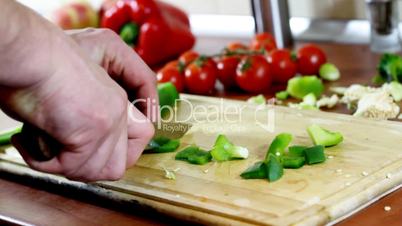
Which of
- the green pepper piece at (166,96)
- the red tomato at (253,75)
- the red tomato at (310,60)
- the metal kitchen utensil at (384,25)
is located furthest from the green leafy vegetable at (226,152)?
the metal kitchen utensil at (384,25)

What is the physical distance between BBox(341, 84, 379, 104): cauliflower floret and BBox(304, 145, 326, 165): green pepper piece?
0.32 metres

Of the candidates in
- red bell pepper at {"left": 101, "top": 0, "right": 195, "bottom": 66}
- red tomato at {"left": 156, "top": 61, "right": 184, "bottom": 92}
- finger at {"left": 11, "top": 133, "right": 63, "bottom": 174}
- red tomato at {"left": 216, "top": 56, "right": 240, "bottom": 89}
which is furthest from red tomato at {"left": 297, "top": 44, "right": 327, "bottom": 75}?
finger at {"left": 11, "top": 133, "right": 63, "bottom": 174}

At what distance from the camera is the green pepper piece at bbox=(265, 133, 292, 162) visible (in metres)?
1.15

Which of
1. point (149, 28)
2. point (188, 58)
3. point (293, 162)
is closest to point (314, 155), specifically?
point (293, 162)

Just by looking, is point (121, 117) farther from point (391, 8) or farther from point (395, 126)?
point (391, 8)

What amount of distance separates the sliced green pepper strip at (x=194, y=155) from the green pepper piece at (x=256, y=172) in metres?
0.09

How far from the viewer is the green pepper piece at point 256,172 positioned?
1078 millimetres

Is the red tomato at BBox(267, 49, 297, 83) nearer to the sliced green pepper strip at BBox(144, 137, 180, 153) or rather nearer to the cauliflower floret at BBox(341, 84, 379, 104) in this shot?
the cauliflower floret at BBox(341, 84, 379, 104)

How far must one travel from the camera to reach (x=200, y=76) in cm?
160

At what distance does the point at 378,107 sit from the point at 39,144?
61cm

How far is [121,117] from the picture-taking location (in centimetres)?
91

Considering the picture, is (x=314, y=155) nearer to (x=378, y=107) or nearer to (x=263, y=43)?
(x=378, y=107)

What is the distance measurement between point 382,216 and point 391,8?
841 millimetres

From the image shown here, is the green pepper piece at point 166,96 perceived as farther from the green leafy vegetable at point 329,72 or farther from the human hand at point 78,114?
the human hand at point 78,114
